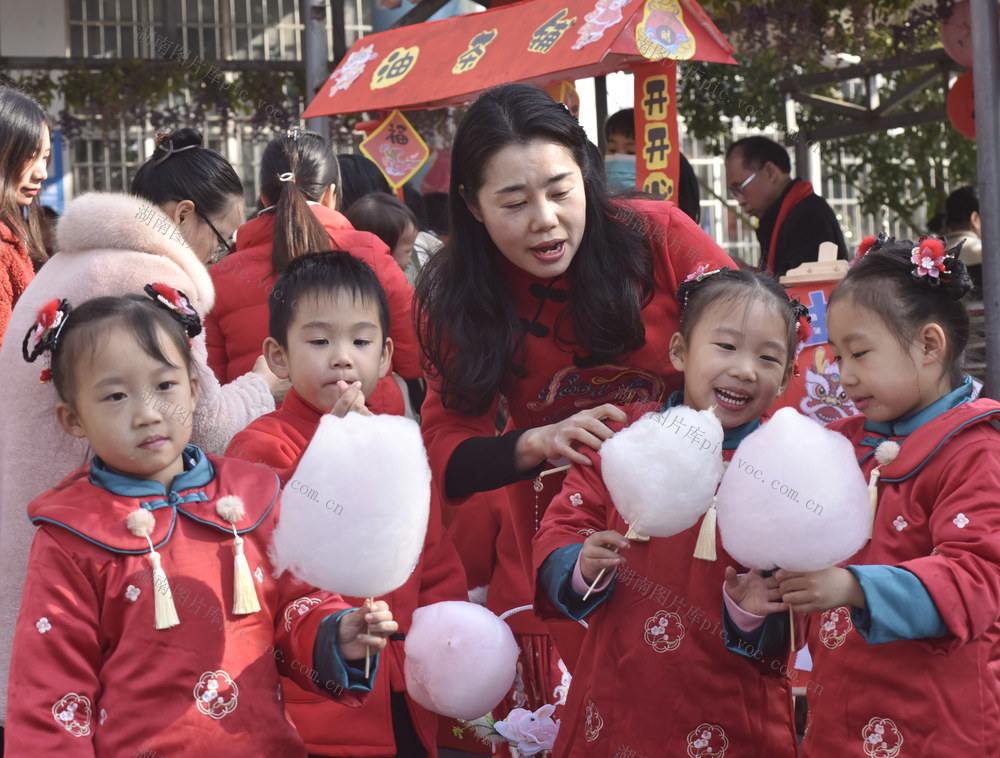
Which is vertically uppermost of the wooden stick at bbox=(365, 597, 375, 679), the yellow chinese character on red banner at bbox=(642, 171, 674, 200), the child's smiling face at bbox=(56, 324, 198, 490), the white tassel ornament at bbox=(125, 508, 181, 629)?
the yellow chinese character on red banner at bbox=(642, 171, 674, 200)

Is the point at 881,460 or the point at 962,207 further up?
the point at 962,207

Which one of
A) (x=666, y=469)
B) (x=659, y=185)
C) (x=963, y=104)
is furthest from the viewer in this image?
(x=963, y=104)

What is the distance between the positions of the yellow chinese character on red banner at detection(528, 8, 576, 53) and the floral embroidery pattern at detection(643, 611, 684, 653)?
325 centimetres

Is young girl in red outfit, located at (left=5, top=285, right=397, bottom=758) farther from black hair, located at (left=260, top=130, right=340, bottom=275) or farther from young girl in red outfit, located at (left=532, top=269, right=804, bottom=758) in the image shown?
black hair, located at (left=260, top=130, right=340, bottom=275)

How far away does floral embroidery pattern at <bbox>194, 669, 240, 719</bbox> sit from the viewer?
1982 millimetres

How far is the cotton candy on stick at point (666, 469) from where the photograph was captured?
6.29 ft

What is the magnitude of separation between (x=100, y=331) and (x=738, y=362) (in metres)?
1.24

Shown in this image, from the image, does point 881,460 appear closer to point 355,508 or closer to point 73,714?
point 355,508

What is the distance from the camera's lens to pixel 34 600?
1945 millimetres

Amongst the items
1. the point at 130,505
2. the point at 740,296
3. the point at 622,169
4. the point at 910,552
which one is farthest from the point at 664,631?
the point at 622,169

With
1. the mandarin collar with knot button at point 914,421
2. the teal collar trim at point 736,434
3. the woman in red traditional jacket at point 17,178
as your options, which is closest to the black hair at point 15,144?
the woman in red traditional jacket at point 17,178

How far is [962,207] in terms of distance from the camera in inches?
257

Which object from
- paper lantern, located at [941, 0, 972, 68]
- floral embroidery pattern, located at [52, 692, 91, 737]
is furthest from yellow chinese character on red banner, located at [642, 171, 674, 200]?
floral embroidery pattern, located at [52, 692, 91, 737]

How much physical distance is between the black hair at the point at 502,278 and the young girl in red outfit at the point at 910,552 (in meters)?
0.49
